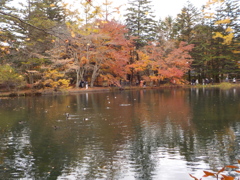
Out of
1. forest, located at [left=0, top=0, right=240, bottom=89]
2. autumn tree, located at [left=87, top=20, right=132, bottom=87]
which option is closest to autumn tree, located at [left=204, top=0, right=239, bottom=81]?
forest, located at [left=0, top=0, right=240, bottom=89]

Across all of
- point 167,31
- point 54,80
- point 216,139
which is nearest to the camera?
point 216,139

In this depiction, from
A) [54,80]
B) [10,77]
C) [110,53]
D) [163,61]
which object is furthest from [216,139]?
[163,61]

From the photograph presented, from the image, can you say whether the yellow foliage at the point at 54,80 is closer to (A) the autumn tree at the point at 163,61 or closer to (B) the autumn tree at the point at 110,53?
(B) the autumn tree at the point at 110,53

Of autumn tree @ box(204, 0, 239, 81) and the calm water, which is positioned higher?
autumn tree @ box(204, 0, 239, 81)

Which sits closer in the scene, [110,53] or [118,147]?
[118,147]

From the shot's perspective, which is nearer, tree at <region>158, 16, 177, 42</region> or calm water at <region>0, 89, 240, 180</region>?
calm water at <region>0, 89, 240, 180</region>

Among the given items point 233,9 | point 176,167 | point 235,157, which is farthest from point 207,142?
point 233,9

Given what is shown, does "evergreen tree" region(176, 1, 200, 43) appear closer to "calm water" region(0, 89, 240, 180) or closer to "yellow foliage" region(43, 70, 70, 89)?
"yellow foliage" region(43, 70, 70, 89)

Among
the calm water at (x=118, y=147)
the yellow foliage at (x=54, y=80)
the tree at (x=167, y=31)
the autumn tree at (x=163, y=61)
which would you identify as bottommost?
the calm water at (x=118, y=147)

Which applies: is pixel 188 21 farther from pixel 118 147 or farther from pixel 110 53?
pixel 118 147

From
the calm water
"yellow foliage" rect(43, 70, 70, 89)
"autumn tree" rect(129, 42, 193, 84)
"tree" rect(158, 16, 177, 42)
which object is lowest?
the calm water

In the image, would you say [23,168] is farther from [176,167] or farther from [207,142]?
[207,142]

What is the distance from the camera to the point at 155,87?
40.0 meters

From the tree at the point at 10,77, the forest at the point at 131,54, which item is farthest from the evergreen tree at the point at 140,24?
the tree at the point at 10,77
